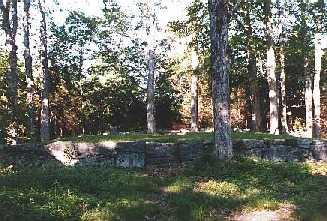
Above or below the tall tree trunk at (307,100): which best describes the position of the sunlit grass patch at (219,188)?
below

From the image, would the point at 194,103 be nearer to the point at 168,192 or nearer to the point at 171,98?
the point at 171,98

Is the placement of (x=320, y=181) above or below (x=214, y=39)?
below

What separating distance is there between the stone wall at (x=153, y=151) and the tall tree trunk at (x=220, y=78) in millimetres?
1932

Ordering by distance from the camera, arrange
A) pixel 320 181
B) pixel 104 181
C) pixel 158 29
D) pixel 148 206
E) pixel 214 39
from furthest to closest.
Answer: pixel 158 29, pixel 214 39, pixel 320 181, pixel 104 181, pixel 148 206

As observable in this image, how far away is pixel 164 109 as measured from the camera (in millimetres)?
45375

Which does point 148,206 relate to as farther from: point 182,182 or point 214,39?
point 214,39

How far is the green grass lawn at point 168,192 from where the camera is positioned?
Result: 10945mm

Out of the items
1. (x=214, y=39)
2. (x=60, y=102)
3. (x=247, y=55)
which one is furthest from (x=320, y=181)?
(x=60, y=102)

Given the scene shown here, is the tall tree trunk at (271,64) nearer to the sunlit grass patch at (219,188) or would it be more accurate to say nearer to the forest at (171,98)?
the forest at (171,98)

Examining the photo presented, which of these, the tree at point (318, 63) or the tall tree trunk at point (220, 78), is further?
the tree at point (318, 63)

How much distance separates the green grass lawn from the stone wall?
227 centimetres

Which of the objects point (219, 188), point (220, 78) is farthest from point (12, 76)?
point (219, 188)

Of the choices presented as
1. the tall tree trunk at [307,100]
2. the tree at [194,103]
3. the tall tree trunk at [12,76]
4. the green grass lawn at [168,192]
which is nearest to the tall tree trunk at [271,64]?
the tree at [194,103]

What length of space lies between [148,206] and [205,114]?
34.0 m
